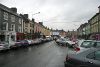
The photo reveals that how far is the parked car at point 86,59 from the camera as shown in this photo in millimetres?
8070

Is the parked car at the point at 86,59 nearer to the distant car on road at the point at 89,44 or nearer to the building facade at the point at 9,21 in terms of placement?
the distant car on road at the point at 89,44

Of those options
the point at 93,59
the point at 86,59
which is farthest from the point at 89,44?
the point at 93,59

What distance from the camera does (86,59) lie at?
830 cm

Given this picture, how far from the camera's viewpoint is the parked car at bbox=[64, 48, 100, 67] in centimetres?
807

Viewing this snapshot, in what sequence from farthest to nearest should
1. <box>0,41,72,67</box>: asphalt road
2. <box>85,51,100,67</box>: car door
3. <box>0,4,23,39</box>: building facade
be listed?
1. <box>0,4,23,39</box>: building facade
2. <box>0,41,72,67</box>: asphalt road
3. <box>85,51,100,67</box>: car door

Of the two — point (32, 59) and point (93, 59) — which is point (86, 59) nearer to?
point (93, 59)

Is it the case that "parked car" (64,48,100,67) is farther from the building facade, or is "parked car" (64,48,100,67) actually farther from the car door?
the building facade

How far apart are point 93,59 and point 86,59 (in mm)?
279

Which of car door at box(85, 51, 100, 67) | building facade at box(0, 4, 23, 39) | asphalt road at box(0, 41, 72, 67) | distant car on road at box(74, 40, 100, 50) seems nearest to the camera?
car door at box(85, 51, 100, 67)

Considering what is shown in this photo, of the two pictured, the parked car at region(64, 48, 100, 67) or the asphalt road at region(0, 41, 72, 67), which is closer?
the parked car at region(64, 48, 100, 67)

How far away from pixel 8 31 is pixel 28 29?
25250mm

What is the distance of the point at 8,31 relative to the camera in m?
53.9

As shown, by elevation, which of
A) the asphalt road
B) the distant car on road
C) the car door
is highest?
the distant car on road

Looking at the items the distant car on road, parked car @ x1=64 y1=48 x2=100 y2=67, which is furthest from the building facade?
parked car @ x1=64 y1=48 x2=100 y2=67
